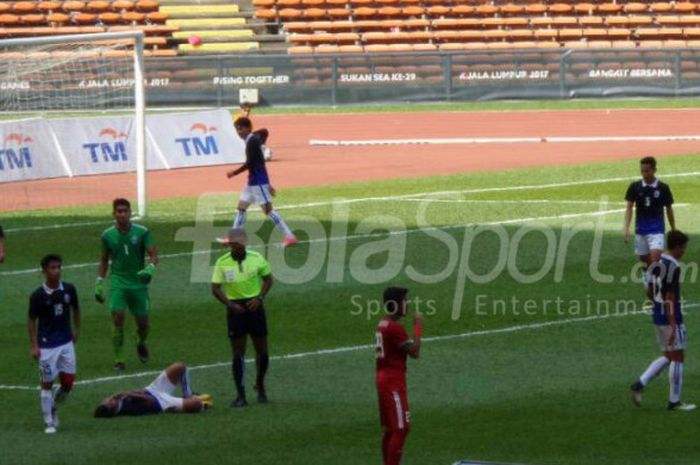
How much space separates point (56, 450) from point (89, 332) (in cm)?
648

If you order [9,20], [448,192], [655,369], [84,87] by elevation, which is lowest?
[448,192]

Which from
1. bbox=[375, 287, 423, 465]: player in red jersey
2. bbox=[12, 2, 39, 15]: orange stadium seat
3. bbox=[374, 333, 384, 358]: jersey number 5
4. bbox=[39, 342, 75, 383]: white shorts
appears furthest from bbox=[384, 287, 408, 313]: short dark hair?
bbox=[12, 2, 39, 15]: orange stadium seat

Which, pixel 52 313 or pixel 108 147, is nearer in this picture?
pixel 52 313

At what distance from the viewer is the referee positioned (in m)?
17.1

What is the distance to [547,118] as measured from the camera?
180 ft

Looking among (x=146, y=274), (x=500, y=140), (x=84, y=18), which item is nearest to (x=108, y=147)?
(x=500, y=140)

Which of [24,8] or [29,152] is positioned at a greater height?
[24,8]

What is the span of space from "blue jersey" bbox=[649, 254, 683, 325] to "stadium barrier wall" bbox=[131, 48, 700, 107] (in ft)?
141

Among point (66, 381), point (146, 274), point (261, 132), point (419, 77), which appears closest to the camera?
point (66, 381)

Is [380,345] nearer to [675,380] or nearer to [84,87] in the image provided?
[675,380]

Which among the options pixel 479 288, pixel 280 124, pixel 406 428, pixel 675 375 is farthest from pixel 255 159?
pixel 280 124

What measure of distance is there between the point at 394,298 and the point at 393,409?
0.94m

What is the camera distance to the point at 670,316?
16.2 m

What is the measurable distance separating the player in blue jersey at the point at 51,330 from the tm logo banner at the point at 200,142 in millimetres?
25772
